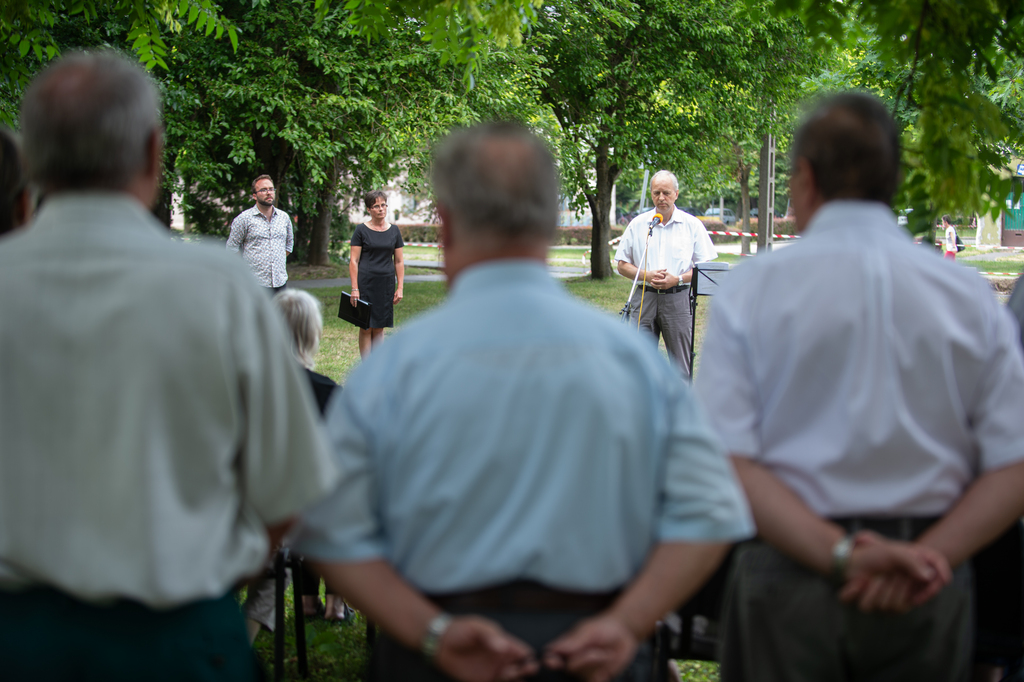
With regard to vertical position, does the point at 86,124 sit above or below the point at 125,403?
above

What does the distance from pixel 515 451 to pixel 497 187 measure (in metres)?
0.45

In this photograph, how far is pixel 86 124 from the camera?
5.05 ft

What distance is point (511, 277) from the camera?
160cm

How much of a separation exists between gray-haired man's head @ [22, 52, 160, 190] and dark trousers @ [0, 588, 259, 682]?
28.9 inches

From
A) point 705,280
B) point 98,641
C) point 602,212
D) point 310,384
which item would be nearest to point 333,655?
point 310,384

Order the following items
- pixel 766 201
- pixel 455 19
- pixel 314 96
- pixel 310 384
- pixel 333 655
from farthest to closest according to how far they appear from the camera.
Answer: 1. pixel 314 96
2. pixel 766 201
3. pixel 455 19
4. pixel 333 655
5. pixel 310 384

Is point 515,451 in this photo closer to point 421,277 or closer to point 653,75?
point 653,75

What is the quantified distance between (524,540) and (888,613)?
33.1 inches

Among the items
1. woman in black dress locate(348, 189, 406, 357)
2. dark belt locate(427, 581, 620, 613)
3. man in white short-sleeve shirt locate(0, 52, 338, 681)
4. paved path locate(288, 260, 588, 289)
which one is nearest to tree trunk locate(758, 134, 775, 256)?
paved path locate(288, 260, 588, 289)

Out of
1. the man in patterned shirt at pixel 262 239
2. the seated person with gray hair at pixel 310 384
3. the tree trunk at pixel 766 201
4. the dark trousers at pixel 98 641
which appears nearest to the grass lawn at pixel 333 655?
the seated person with gray hair at pixel 310 384

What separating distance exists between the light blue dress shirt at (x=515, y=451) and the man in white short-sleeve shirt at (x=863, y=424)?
0.33 meters

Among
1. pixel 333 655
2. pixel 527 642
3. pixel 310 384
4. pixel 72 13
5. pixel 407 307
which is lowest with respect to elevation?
pixel 333 655

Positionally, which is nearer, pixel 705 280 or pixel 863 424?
pixel 863 424

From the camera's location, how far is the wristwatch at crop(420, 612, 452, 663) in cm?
155
